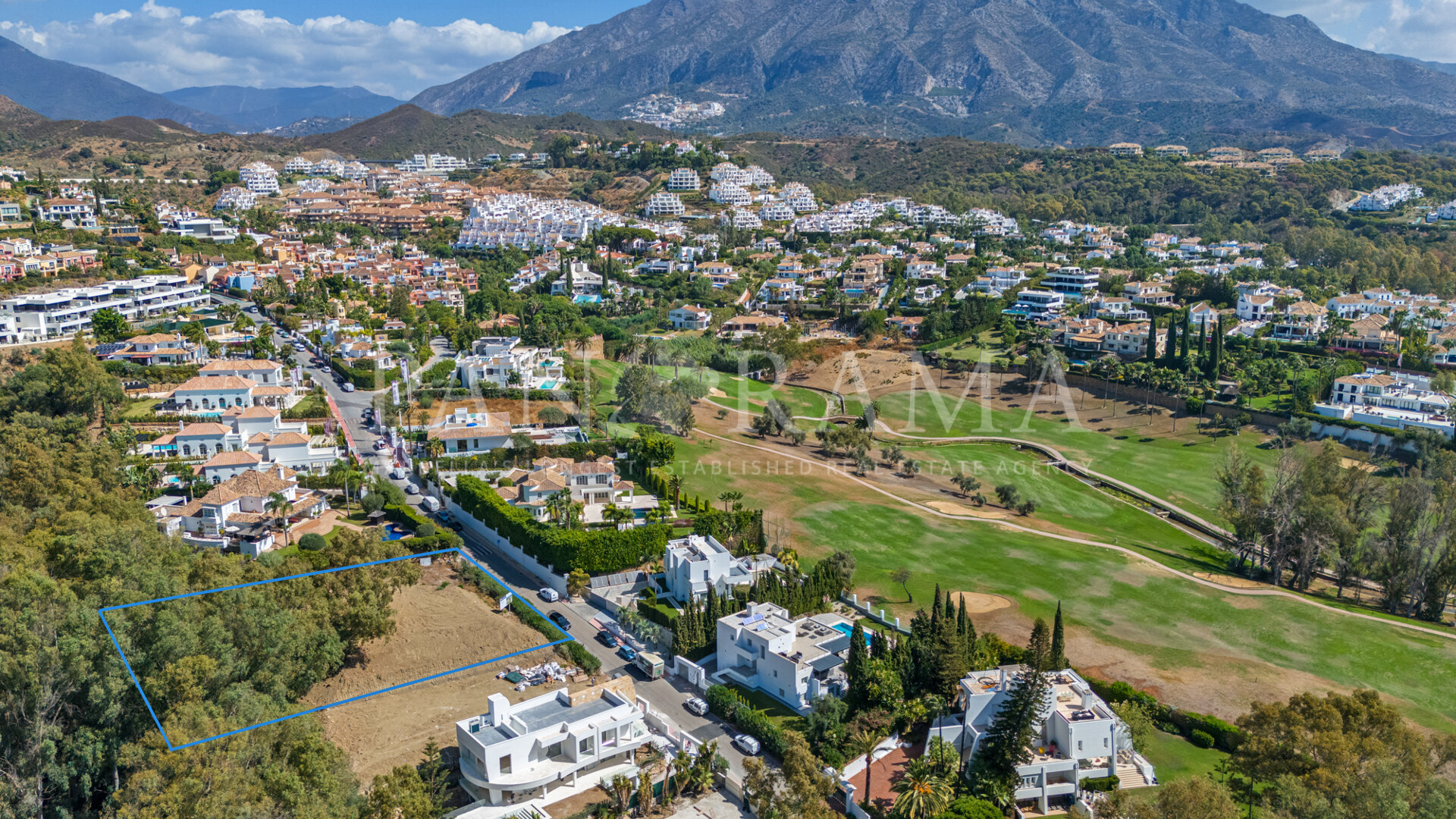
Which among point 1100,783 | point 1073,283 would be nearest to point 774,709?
point 1100,783

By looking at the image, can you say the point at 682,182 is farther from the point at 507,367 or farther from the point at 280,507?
the point at 280,507

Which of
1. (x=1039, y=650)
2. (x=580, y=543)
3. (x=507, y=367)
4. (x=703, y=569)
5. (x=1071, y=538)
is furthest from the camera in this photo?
(x=507, y=367)

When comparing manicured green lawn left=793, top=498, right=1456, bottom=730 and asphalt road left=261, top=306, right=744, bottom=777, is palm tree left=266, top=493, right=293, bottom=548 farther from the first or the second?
manicured green lawn left=793, top=498, right=1456, bottom=730

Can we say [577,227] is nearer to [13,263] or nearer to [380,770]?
[13,263]

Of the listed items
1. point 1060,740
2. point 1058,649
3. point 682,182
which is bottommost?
point 1060,740

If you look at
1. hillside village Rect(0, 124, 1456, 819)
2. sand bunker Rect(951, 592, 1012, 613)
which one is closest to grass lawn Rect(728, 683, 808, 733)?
hillside village Rect(0, 124, 1456, 819)
